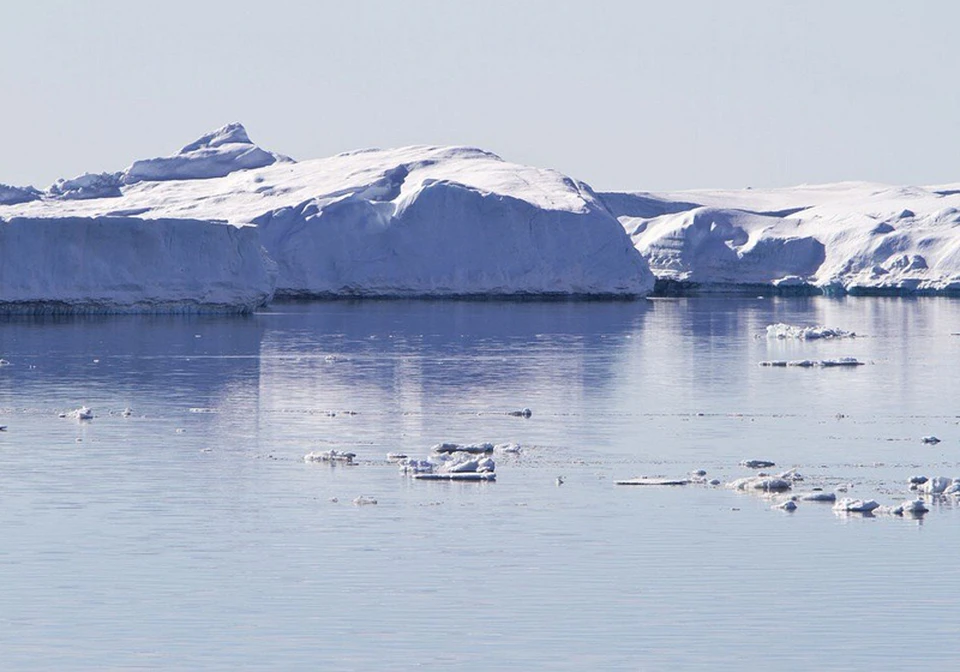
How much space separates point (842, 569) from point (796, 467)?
4.70 metres

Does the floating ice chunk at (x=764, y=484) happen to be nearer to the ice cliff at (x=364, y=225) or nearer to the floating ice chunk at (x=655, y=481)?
the floating ice chunk at (x=655, y=481)

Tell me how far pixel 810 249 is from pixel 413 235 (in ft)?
68.5

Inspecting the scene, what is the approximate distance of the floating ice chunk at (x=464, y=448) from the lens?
55.5 feet

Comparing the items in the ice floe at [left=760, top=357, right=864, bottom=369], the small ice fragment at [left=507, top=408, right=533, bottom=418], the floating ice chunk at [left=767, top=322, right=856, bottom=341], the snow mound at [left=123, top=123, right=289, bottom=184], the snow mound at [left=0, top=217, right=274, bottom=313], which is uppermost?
the snow mound at [left=123, top=123, right=289, bottom=184]

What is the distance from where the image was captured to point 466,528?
12750mm

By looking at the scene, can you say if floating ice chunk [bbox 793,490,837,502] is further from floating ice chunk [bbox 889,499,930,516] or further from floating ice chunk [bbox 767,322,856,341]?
floating ice chunk [bbox 767,322,856,341]

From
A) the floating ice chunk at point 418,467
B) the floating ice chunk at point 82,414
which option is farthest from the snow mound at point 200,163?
the floating ice chunk at point 418,467

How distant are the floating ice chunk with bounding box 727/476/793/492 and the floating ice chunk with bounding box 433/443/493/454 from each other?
9.66ft

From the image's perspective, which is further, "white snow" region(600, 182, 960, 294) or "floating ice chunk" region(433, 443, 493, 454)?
"white snow" region(600, 182, 960, 294)

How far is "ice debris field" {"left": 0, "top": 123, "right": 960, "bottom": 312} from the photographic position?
1821 inches

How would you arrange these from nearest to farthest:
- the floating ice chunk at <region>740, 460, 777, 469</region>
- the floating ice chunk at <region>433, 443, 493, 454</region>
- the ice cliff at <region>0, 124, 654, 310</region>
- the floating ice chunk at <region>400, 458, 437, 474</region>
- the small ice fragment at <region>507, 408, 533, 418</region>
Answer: the floating ice chunk at <region>400, 458, 437, 474</region> → the floating ice chunk at <region>740, 460, 777, 469</region> → the floating ice chunk at <region>433, 443, 493, 454</region> → the small ice fragment at <region>507, 408, 533, 418</region> → the ice cliff at <region>0, 124, 654, 310</region>

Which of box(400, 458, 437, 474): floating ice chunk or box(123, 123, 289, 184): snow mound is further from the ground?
box(123, 123, 289, 184): snow mound

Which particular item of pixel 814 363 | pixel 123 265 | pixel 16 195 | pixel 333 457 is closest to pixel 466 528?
pixel 333 457

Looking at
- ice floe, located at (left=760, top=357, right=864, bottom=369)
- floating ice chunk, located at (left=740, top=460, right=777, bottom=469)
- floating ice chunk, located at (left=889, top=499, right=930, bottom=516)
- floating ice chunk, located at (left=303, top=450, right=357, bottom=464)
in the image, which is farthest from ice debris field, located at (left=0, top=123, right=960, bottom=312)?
floating ice chunk, located at (left=889, top=499, right=930, bottom=516)
